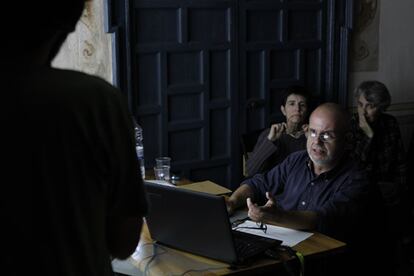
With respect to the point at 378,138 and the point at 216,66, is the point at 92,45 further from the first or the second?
the point at 378,138

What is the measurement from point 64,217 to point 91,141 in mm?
126

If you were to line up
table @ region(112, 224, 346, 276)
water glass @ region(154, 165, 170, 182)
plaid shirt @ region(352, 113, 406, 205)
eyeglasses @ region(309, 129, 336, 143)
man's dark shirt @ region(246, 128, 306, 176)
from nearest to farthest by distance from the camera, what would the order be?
table @ region(112, 224, 346, 276) < eyeglasses @ region(309, 129, 336, 143) < water glass @ region(154, 165, 170, 182) < man's dark shirt @ region(246, 128, 306, 176) < plaid shirt @ region(352, 113, 406, 205)

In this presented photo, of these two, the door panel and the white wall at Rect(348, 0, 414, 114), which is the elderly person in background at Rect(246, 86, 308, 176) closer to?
the door panel

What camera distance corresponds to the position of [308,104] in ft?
12.5

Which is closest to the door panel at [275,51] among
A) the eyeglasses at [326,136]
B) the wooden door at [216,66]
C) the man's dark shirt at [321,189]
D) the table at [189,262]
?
the wooden door at [216,66]

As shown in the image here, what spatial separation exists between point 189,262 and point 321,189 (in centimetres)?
78

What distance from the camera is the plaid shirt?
3.91m

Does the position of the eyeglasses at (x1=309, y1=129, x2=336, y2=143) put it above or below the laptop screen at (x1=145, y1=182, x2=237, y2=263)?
above

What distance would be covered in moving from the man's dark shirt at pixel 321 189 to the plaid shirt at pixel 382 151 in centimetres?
124

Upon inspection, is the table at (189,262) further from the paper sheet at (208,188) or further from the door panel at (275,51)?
the door panel at (275,51)

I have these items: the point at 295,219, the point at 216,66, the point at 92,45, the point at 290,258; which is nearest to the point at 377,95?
the point at 216,66

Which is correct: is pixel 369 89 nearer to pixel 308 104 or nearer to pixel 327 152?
pixel 308 104

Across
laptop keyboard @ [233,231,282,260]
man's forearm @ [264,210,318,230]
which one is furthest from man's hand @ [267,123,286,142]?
laptop keyboard @ [233,231,282,260]

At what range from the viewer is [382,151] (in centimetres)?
398
